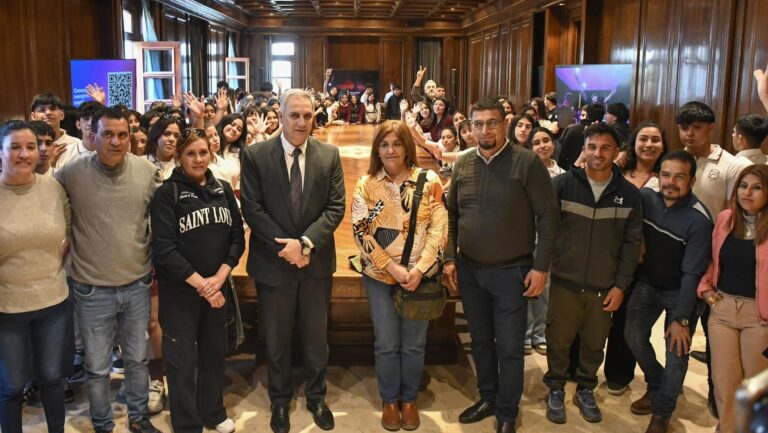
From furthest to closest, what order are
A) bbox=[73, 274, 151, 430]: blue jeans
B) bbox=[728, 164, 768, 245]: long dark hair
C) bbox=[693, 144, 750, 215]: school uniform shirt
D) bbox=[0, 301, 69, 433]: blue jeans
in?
bbox=[693, 144, 750, 215]: school uniform shirt → bbox=[73, 274, 151, 430]: blue jeans → bbox=[728, 164, 768, 245]: long dark hair → bbox=[0, 301, 69, 433]: blue jeans

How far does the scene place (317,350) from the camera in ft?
10.7

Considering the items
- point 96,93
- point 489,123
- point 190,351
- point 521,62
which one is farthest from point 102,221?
point 521,62

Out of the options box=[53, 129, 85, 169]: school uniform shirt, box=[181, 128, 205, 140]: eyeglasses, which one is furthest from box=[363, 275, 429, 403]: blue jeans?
box=[53, 129, 85, 169]: school uniform shirt

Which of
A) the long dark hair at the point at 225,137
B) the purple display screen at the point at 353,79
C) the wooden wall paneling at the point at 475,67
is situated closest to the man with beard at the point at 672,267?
the long dark hair at the point at 225,137

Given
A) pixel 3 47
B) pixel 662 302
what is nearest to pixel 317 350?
pixel 662 302

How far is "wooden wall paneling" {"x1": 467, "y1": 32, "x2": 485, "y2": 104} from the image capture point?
703 inches

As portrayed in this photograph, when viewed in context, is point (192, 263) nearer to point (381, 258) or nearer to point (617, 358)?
point (381, 258)

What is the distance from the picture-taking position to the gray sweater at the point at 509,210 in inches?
118

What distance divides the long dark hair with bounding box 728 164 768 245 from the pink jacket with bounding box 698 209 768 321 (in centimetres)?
2

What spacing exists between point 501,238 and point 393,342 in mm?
704

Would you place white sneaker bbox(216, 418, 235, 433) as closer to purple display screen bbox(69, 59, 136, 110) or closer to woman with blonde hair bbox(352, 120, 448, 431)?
woman with blonde hair bbox(352, 120, 448, 431)

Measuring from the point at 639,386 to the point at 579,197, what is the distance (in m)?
1.31

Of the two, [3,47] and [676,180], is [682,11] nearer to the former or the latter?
[676,180]

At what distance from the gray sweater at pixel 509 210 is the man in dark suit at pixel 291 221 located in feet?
2.03
